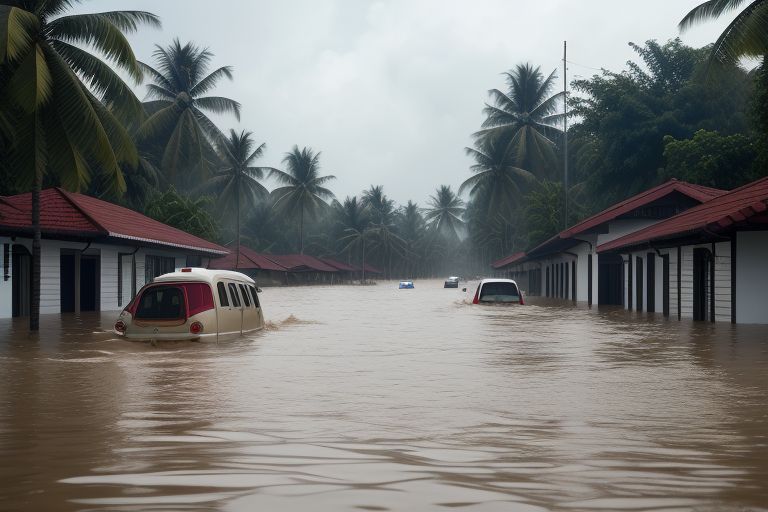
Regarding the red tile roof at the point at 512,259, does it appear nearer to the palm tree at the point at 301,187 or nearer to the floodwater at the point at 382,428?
the palm tree at the point at 301,187

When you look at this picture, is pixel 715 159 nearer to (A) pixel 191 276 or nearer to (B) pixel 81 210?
→ (B) pixel 81 210

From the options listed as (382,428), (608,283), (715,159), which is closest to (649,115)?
(715,159)

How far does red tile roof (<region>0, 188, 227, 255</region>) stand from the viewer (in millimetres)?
29938

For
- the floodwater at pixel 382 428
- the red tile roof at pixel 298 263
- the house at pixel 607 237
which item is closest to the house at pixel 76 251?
the floodwater at pixel 382 428

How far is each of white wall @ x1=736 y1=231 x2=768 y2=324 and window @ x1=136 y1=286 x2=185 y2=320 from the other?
15561 mm

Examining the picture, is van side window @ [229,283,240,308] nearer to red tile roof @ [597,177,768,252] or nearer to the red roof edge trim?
the red roof edge trim

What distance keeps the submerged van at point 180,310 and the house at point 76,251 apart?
437 inches

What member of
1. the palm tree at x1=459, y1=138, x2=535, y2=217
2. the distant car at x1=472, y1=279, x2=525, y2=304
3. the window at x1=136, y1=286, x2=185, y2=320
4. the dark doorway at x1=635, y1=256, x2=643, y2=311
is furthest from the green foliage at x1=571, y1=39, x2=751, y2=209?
the window at x1=136, y1=286, x2=185, y2=320

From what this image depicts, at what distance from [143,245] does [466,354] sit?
69.2 feet

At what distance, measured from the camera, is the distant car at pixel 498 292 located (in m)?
33.4

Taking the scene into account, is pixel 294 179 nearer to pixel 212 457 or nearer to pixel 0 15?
pixel 0 15

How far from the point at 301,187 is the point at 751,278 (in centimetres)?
7582

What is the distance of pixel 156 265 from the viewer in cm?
4297

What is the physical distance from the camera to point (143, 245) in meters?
36.1
